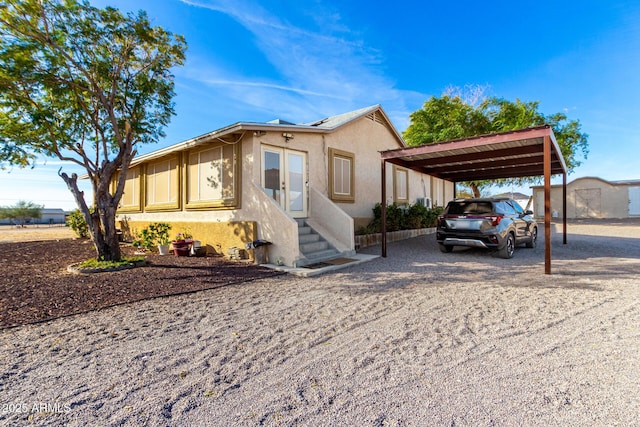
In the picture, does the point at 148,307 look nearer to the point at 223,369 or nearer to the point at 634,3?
the point at 223,369

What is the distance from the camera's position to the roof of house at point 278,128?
7.86m

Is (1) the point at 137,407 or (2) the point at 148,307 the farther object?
(2) the point at 148,307

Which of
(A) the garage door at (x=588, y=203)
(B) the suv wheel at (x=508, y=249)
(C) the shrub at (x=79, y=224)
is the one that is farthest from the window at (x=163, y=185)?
(A) the garage door at (x=588, y=203)

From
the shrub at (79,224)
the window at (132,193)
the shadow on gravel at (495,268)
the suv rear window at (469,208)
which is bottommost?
the shadow on gravel at (495,268)

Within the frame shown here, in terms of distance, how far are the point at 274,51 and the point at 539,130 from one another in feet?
32.5

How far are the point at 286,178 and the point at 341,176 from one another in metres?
2.60

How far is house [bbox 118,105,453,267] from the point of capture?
8.03 metres

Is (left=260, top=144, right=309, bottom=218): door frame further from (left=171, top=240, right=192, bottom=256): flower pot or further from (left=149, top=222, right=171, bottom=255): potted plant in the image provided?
(left=149, top=222, right=171, bottom=255): potted plant

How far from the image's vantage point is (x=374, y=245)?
36.6 feet

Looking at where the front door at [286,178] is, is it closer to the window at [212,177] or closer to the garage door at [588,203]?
the window at [212,177]

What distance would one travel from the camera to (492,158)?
381 inches

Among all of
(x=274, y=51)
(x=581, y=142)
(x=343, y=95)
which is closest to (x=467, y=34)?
(x=343, y=95)

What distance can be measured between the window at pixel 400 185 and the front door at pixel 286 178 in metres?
5.45

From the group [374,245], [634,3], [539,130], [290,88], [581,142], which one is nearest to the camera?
[539,130]
